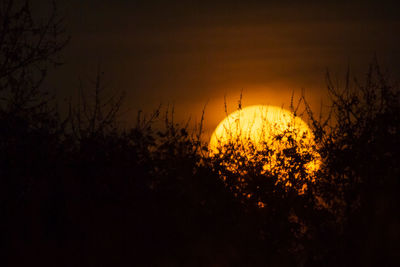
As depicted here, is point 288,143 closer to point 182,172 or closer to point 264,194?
point 264,194

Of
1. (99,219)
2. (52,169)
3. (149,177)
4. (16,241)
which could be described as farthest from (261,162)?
(16,241)

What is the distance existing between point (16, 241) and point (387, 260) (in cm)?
704

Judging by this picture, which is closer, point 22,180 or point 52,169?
point 22,180

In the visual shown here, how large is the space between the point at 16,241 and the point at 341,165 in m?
6.56

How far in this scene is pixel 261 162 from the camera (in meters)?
13.5

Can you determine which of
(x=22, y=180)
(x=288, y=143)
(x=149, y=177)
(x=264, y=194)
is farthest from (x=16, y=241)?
(x=288, y=143)

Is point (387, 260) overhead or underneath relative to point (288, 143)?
underneath

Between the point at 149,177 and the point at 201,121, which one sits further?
the point at 201,121

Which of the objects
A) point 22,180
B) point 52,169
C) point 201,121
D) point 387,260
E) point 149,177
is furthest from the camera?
point 201,121

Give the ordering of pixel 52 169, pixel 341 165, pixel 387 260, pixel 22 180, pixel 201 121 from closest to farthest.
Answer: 1. pixel 387 260
2. pixel 341 165
3. pixel 22 180
4. pixel 52 169
5. pixel 201 121

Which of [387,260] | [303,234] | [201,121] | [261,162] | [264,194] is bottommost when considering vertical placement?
[387,260]

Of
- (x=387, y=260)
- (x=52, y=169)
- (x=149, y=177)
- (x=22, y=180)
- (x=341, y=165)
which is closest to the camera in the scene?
(x=387, y=260)

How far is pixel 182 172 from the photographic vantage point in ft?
44.9

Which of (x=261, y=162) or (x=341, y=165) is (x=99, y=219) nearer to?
(x=261, y=162)
